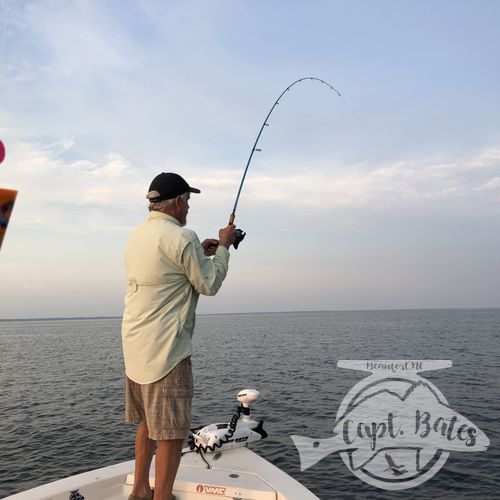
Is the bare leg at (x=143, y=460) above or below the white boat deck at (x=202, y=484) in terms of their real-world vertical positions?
above

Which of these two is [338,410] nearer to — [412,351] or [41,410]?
[41,410]

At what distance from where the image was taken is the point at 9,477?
405 inches

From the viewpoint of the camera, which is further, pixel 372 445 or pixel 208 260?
pixel 372 445

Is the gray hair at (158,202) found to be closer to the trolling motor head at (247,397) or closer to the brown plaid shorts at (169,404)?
the brown plaid shorts at (169,404)

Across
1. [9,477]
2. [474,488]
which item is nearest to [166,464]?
[474,488]

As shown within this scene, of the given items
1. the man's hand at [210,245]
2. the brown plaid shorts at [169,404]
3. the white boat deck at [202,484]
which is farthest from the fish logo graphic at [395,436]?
the brown plaid shorts at [169,404]

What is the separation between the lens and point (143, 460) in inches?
130

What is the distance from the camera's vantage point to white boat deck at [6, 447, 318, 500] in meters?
3.56

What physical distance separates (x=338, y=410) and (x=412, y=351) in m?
24.3

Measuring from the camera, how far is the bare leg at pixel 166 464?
2912 millimetres

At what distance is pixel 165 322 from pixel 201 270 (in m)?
0.40

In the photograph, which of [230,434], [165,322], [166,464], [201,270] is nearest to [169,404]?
[166,464]

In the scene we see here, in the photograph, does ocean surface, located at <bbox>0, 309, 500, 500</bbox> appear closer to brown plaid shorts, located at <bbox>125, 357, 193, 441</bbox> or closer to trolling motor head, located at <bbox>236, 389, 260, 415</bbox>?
trolling motor head, located at <bbox>236, 389, 260, 415</bbox>

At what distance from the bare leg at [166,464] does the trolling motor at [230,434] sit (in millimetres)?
1470
